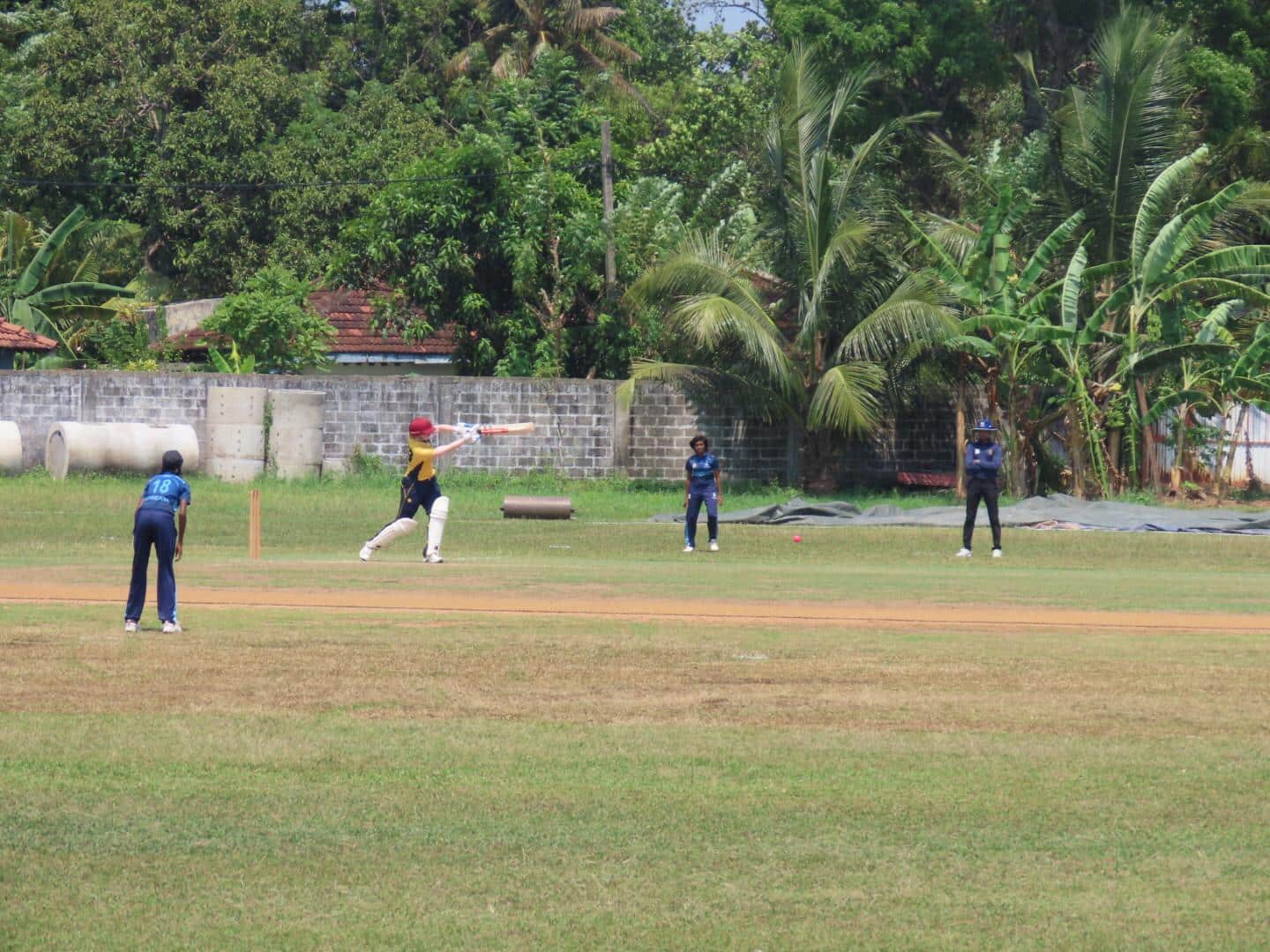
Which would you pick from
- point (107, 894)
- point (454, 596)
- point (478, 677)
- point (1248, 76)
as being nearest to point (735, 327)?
point (1248, 76)

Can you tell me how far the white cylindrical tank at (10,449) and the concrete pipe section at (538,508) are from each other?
1047 cm

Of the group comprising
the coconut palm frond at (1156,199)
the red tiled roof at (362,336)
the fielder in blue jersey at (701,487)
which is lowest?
the fielder in blue jersey at (701,487)

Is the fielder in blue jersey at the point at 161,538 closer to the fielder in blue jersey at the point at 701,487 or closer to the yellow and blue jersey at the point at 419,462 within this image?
the yellow and blue jersey at the point at 419,462

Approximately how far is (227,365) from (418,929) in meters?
34.0

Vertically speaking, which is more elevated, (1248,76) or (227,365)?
(1248,76)

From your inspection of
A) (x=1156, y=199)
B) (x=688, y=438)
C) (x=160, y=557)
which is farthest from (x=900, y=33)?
(x=160, y=557)

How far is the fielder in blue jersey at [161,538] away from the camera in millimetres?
13797

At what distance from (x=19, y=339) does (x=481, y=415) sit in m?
10.3

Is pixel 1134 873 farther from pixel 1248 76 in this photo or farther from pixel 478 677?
pixel 1248 76

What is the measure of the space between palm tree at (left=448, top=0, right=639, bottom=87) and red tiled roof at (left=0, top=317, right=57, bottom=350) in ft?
66.6

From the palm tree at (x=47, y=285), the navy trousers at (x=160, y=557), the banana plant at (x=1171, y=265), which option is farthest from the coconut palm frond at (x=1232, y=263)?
the palm tree at (x=47, y=285)

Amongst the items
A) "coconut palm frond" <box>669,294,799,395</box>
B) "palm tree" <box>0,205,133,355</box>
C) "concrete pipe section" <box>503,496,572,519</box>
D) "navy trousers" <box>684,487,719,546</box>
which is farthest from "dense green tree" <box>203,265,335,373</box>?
"navy trousers" <box>684,487,719,546</box>

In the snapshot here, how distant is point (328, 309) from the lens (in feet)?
159

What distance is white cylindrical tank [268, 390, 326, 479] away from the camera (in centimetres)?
3488
